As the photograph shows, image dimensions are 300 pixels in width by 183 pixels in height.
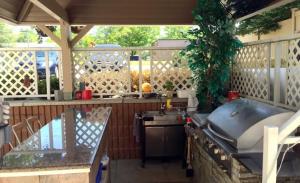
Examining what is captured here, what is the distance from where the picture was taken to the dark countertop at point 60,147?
1.53 metres

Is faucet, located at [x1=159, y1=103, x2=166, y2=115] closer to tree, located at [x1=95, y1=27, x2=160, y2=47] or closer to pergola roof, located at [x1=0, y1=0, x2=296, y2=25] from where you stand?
pergola roof, located at [x1=0, y1=0, x2=296, y2=25]

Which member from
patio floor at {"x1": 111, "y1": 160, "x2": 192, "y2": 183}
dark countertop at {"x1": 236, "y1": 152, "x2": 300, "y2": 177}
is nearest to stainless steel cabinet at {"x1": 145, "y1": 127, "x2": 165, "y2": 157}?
patio floor at {"x1": 111, "y1": 160, "x2": 192, "y2": 183}

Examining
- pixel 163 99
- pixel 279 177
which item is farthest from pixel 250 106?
pixel 163 99

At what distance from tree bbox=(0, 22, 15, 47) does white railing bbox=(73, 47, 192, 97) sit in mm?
18007

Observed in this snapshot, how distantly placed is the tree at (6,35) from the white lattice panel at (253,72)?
2022 cm

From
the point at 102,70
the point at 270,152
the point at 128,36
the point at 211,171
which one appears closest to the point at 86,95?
the point at 102,70

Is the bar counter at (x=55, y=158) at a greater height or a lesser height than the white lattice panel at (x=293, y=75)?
lesser

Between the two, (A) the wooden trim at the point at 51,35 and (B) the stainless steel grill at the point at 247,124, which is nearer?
(B) the stainless steel grill at the point at 247,124

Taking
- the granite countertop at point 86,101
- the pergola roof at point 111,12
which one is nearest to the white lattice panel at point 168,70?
the granite countertop at point 86,101

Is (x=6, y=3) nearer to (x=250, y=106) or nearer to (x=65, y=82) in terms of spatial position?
(x=65, y=82)

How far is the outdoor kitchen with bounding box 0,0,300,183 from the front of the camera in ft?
7.18

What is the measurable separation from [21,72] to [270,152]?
4.55 meters

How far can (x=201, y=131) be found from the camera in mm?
2898

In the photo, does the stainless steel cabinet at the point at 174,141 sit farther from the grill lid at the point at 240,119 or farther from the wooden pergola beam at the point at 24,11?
the wooden pergola beam at the point at 24,11
